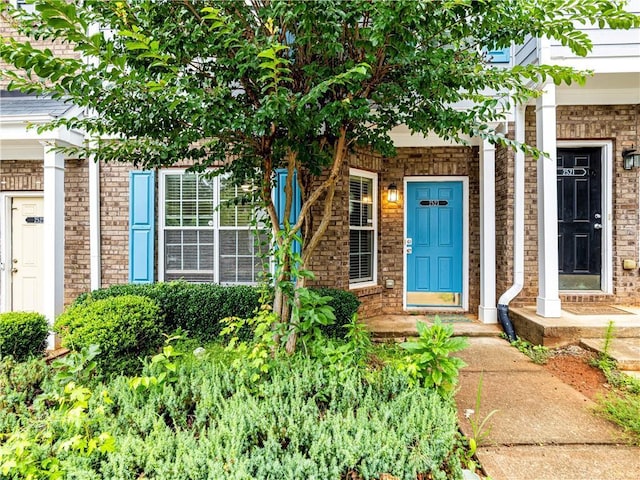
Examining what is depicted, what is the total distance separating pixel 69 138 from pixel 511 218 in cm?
569

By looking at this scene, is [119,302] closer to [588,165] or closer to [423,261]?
[423,261]

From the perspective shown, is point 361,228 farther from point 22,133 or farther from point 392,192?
point 22,133

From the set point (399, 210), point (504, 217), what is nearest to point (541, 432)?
point (504, 217)

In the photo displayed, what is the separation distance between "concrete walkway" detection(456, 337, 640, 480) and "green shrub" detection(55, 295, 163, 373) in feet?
9.00

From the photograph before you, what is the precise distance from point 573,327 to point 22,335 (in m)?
5.58

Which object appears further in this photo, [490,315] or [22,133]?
[490,315]

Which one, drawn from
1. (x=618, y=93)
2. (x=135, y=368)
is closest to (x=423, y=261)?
(x=618, y=93)

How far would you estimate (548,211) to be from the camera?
396cm

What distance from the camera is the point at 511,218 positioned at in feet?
14.9

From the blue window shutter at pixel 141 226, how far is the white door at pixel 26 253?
1678mm

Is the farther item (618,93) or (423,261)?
(423,261)

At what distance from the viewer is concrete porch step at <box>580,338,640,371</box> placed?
122 inches

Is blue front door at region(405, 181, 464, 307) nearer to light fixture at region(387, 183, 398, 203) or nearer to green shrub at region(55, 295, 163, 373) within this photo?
light fixture at region(387, 183, 398, 203)

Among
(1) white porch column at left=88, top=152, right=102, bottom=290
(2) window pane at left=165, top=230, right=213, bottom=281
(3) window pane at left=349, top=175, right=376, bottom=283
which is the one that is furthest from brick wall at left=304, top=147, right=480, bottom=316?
(1) white porch column at left=88, top=152, right=102, bottom=290
